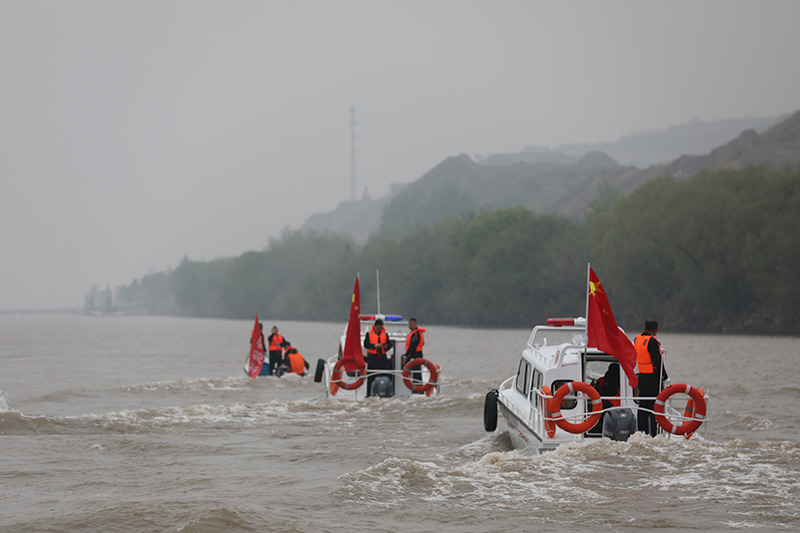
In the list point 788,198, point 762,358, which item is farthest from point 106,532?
point 788,198

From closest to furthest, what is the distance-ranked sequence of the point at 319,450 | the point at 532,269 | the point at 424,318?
the point at 319,450 → the point at 532,269 → the point at 424,318

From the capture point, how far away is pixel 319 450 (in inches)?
724

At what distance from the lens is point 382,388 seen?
2486cm

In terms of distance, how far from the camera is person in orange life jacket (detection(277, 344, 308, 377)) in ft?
120

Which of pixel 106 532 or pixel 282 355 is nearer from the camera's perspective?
pixel 106 532

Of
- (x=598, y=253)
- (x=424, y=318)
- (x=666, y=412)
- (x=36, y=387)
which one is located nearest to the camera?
(x=666, y=412)

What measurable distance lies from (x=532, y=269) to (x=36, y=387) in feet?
247

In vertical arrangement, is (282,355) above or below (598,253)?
below

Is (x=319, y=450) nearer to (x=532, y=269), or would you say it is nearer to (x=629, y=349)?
(x=629, y=349)

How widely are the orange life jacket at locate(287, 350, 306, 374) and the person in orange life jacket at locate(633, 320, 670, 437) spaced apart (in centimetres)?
2179

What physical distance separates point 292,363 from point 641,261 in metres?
53.7

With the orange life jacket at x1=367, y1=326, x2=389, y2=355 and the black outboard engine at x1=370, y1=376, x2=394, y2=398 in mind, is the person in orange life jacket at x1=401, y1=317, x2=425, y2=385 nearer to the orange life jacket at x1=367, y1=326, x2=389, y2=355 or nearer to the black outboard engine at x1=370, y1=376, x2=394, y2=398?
the orange life jacket at x1=367, y1=326, x2=389, y2=355

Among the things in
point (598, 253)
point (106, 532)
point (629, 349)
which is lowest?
point (106, 532)

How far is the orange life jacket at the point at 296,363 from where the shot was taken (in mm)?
36844
